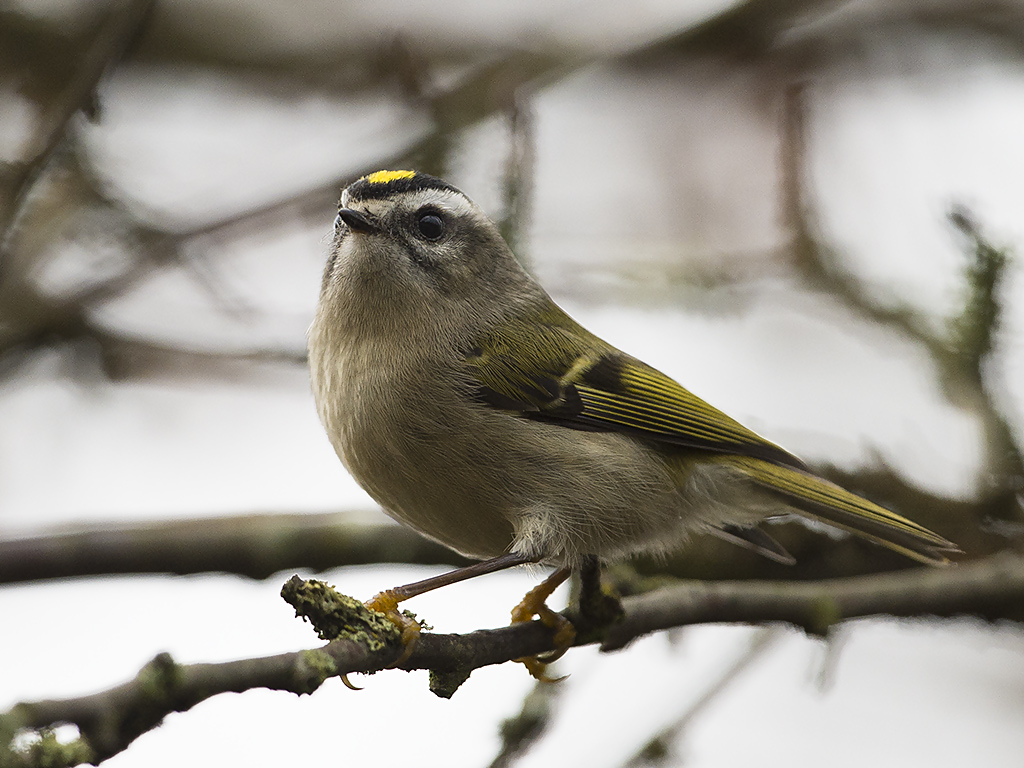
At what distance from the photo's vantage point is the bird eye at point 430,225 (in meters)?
2.53

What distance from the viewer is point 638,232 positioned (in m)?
4.45

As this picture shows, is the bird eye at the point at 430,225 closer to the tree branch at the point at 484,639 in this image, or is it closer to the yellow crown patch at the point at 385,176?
the yellow crown patch at the point at 385,176

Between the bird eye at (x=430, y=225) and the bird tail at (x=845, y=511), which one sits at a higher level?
the bird eye at (x=430, y=225)

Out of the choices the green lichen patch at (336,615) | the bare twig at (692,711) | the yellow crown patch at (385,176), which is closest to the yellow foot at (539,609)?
the bare twig at (692,711)

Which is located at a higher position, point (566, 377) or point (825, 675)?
point (566, 377)

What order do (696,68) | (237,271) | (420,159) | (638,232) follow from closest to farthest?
(420,159) < (237,271) < (696,68) < (638,232)

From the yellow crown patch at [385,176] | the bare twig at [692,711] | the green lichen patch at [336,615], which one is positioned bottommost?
the bare twig at [692,711]

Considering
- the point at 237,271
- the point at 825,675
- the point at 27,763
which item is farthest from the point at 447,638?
the point at 237,271

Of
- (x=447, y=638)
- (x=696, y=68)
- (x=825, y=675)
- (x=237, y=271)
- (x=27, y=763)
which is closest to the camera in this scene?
(x=27, y=763)

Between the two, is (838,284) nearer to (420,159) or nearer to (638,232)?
(638,232)

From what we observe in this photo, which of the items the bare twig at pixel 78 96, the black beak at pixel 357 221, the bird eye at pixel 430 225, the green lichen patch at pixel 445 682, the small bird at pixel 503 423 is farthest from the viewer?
the bird eye at pixel 430 225

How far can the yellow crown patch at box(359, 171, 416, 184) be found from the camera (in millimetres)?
2547

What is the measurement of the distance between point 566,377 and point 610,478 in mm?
307

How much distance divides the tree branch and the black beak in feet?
3.37
